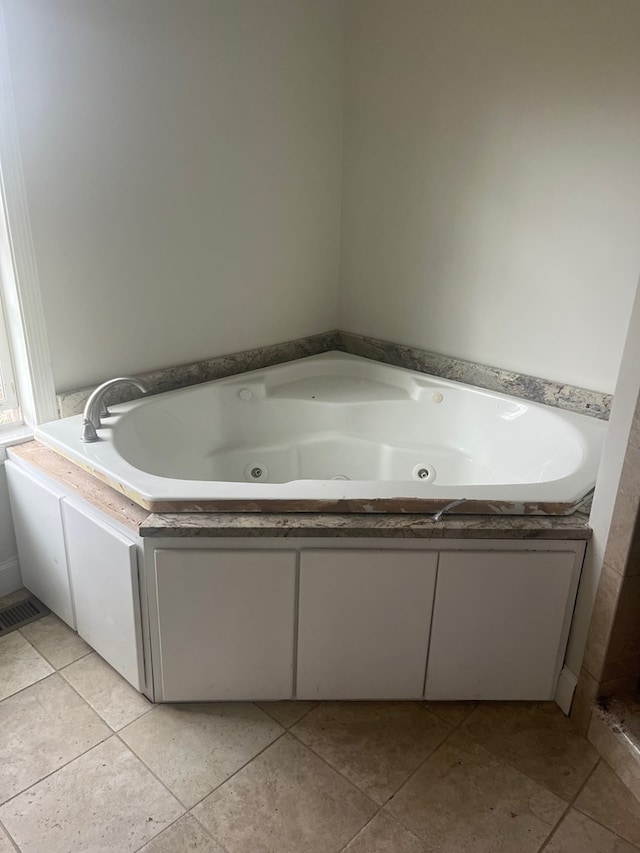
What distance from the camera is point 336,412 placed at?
2639 millimetres

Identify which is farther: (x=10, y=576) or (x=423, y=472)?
(x=423, y=472)

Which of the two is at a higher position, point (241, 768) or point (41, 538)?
point (41, 538)

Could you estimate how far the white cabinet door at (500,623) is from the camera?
1.74 meters

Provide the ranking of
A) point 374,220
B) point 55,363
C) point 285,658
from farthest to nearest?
point 374,220, point 55,363, point 285,658

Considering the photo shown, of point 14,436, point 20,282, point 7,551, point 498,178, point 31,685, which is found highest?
point 498,178

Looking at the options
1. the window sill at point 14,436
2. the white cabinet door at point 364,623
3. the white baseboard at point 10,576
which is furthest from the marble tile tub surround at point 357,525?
the white baseboard at point 10,576

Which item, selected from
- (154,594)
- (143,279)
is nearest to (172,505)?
(154,594)

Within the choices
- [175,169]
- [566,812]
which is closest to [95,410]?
[175,169]

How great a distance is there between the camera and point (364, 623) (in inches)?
70.5

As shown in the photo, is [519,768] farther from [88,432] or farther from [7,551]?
[7,551]

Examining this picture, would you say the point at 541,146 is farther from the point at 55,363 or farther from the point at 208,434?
the point at 55,363

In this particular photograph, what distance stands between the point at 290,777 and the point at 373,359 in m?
1.75

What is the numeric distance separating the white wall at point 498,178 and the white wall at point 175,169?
0.22 metres

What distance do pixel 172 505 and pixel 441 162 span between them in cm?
165
